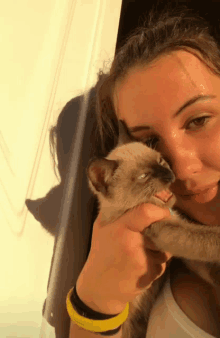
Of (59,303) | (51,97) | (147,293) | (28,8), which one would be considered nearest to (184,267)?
(147,293)

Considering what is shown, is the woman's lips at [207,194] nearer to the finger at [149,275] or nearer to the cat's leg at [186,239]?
the cat's leg at [186,239]

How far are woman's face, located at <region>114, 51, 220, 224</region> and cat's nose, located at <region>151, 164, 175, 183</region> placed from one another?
2 cm

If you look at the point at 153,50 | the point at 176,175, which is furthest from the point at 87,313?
the point at 153,50

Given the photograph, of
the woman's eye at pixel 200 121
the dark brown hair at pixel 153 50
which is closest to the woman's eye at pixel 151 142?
the woman's eye at pixel 200 121

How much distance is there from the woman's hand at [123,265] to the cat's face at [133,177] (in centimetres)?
8

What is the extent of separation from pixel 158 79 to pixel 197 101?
13cm

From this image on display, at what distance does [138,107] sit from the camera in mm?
753

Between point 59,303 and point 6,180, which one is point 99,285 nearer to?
point 59,303

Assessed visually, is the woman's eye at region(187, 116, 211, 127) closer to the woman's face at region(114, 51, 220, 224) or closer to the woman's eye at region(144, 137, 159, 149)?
the woman's face at region(114, 51, 220, 224)

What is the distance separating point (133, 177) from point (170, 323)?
17.4 inches

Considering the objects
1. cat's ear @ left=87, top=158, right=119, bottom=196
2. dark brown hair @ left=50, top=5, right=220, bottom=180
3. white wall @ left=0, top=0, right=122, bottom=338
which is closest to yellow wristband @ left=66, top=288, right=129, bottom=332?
white wall @ left=0, top=0, right=122, bottom=338

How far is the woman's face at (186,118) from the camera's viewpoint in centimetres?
69

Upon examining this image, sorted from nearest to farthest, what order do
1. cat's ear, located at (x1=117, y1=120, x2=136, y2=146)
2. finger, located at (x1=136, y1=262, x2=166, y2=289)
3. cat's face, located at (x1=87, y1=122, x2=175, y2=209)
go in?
finger, located at (x1=136, y1=262, x2=166, y2=289) < cat's face, located at (x1=87, y1=122, x2=175, y2=209) < cat's ear, located at (x1=117, y1=120, x2=136, y2=146)

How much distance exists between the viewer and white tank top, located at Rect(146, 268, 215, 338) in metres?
0.65
